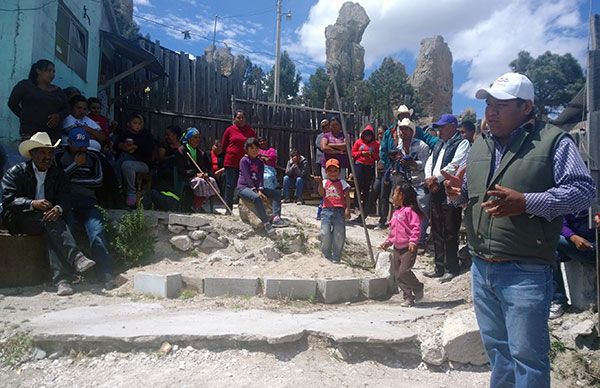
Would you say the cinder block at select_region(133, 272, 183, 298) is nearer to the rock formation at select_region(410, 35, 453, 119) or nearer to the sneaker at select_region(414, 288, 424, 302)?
the sneaker at select_region(414, 288, 424, 302)

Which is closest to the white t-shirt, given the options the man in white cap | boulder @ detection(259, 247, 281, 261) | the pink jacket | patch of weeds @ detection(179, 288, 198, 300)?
patch of weeds @ detection(179, 288, 198, 300)

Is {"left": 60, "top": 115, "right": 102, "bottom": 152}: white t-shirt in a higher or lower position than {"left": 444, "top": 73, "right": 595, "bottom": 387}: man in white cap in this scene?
higher

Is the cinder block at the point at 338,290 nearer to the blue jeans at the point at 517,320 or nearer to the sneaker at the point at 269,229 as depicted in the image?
the sneaker at the point at 269,229

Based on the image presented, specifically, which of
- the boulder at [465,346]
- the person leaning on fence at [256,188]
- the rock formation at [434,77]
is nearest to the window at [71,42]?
the person leaning on fence at [256,188]

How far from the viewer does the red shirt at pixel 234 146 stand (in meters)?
7.10

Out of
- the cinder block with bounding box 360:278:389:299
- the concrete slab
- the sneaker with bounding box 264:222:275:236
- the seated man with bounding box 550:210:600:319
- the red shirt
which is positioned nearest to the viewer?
the concrete slab

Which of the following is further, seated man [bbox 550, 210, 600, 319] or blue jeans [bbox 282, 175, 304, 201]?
blue jeans [bbox 282, 175, 304, 201]

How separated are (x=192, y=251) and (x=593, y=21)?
5.16 metres

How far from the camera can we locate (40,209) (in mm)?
4898

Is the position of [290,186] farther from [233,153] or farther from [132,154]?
[132,154]

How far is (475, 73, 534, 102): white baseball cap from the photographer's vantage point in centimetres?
237

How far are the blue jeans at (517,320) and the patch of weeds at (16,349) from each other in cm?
338

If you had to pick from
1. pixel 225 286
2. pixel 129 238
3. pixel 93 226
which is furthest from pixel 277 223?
pixel 93 226

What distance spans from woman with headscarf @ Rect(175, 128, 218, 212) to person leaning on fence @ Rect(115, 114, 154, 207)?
0.51m
